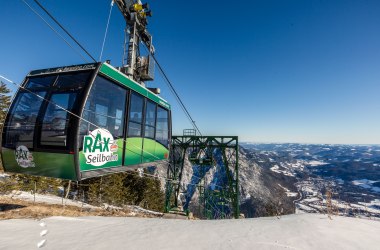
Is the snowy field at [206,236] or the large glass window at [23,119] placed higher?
the large glass window at [23,119]

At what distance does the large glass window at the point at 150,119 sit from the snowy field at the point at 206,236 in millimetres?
3306

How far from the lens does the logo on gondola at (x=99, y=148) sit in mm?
5023

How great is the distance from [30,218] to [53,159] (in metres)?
3.51

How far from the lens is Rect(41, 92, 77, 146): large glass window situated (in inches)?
192

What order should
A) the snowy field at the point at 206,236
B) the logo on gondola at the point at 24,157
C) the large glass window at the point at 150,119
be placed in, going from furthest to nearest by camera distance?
1. the large glass window at the point at 150,119
2. the logo on gondola at the point at 24,157
3. the snowy field at the point at 206,236

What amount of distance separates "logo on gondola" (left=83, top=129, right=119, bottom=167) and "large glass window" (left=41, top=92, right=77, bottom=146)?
0.52 metres

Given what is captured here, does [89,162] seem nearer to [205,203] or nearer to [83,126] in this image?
[83,126]

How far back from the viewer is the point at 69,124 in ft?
15.8

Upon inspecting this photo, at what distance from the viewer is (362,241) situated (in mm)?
4062

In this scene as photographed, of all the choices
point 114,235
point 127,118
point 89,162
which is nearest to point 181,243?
point 114,235

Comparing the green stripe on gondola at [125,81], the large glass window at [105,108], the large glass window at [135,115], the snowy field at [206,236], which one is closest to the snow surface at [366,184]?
the snowy field at [206,236]

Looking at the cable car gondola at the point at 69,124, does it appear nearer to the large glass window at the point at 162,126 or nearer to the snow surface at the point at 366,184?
the large glass window at the point at 162,126

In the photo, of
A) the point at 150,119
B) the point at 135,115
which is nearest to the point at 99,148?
the point at 135,115

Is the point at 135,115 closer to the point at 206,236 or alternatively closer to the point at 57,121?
the point at 57,121
